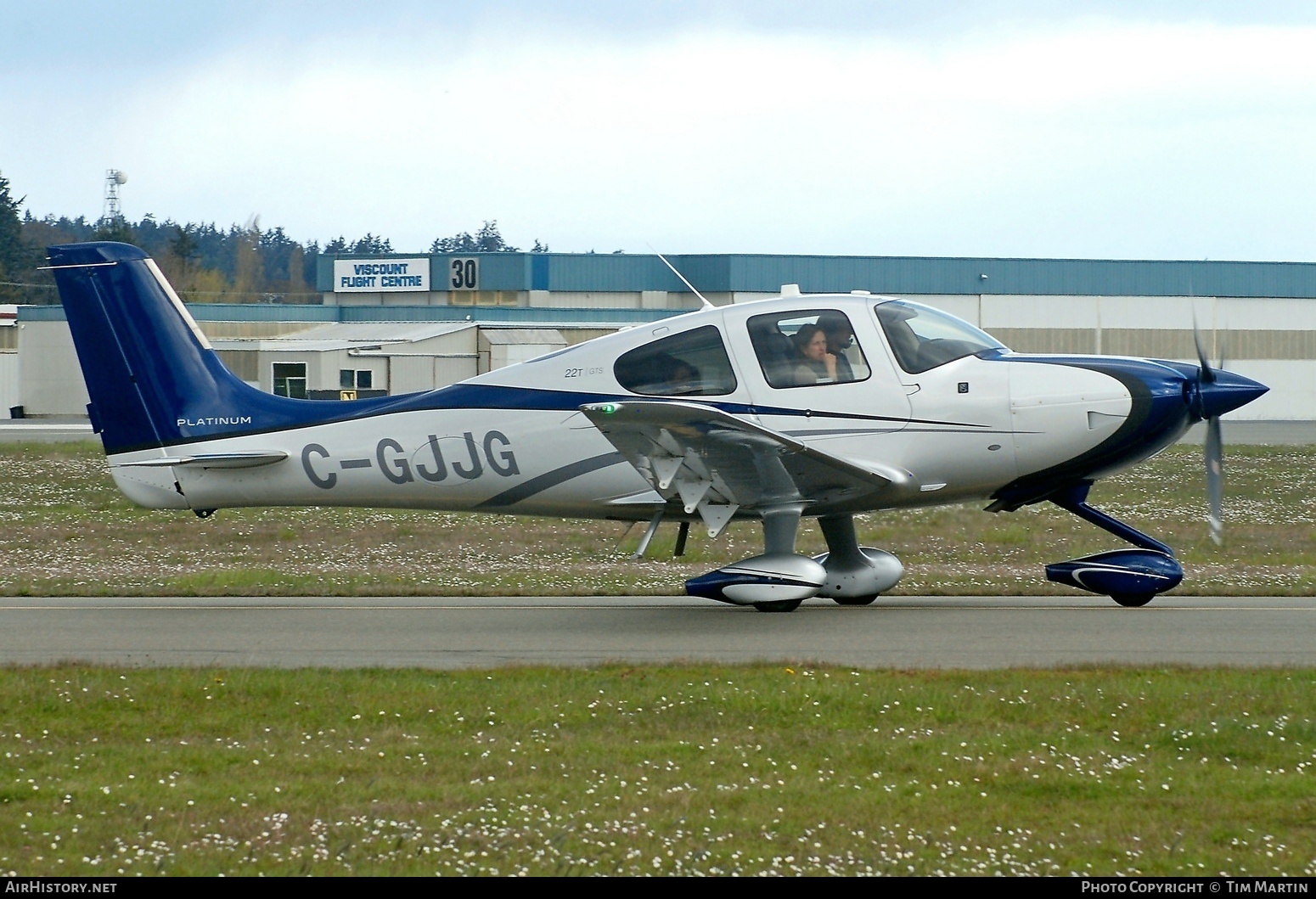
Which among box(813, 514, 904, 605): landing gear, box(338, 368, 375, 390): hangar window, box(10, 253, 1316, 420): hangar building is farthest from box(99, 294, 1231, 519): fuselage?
box(338, 368, 375, 390): hangar window

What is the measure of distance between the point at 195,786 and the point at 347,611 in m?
6.23

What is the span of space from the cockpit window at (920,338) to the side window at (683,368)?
4.43 feet

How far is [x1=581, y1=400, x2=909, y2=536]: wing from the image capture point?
10.5 metres

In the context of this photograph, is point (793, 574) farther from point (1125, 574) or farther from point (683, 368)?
point (1125, 574)

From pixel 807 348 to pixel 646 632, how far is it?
2.67 metres

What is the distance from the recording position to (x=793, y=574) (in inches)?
447

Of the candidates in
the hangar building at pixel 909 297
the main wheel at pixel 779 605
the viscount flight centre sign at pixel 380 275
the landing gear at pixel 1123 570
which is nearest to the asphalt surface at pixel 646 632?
the main wheel at pixel 779 605

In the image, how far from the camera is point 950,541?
18344 millimetres

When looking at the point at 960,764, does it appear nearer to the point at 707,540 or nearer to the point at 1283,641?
the point at 1283,641

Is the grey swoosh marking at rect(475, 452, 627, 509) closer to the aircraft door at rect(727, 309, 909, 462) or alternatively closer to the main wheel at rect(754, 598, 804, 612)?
the aircraft door at rect(727, 309, 909, 462)

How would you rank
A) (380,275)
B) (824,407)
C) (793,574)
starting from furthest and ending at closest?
(380,275)
(824,407)
(793,574)

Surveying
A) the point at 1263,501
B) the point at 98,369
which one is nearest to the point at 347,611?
the point at 98,369

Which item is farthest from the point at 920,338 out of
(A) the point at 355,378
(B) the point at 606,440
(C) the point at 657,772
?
(A) the point at 355,378

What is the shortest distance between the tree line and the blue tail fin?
44876 millimetres
